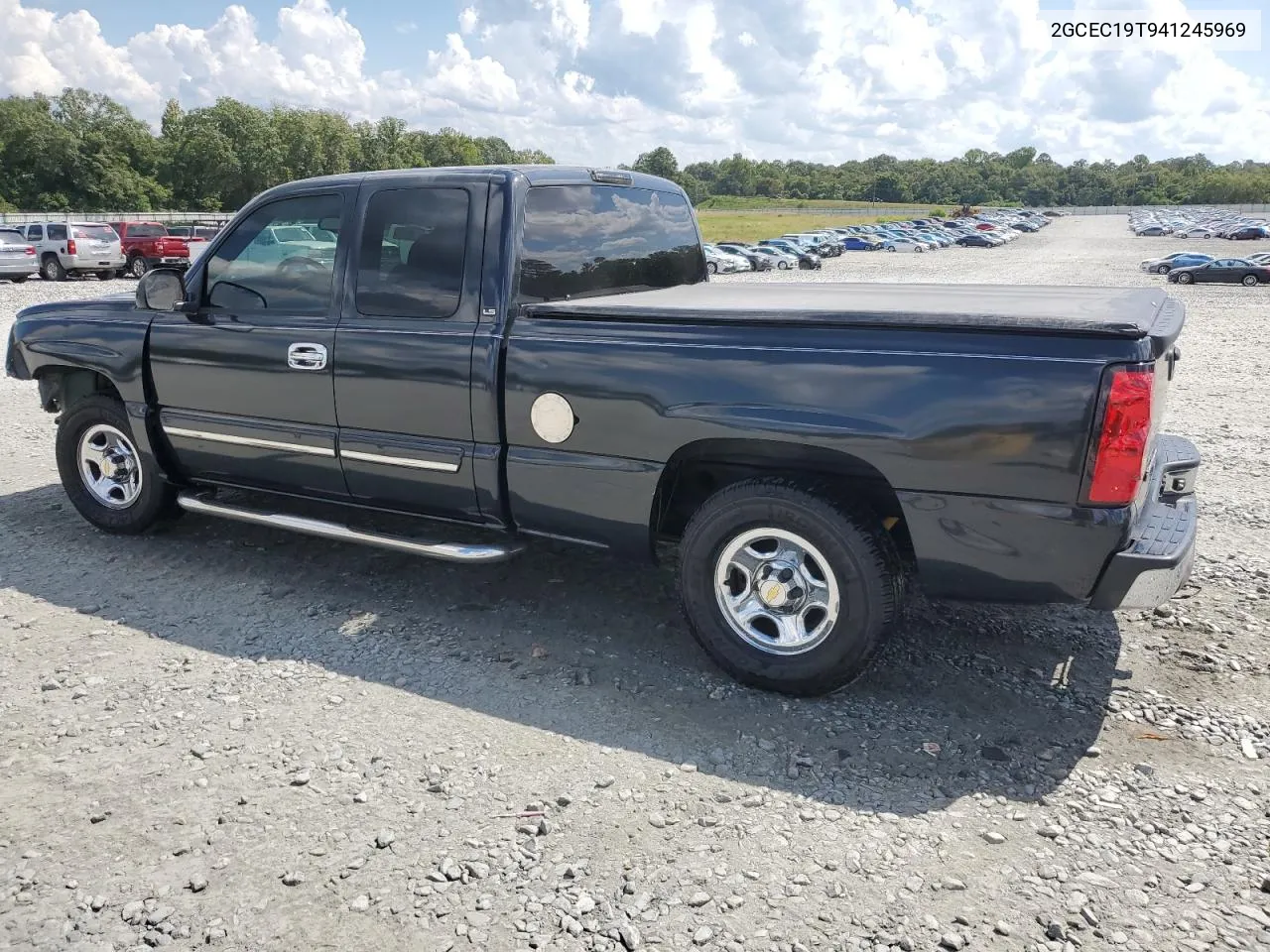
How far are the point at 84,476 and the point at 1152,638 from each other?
575 centimetres

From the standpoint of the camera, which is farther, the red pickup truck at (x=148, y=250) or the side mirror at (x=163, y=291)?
the red pickup truck at (x=148, y=250)

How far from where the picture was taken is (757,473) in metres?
4.04

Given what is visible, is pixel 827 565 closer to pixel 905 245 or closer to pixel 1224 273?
pixel 1224 273

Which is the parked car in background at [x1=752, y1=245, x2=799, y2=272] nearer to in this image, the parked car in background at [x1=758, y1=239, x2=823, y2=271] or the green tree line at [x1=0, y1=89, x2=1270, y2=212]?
the parked car in background at [x1=758, y1=239, x2=823, y2=271]

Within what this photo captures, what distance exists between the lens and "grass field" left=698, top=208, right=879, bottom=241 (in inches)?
3076

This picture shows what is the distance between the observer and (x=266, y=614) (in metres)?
4.75

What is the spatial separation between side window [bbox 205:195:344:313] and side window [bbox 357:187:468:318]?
23 cm

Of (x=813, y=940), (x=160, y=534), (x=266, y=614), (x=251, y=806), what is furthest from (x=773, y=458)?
(x=160, y=534)

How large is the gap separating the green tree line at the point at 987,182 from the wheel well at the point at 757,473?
6310 inches

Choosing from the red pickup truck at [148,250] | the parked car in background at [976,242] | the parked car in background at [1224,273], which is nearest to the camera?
the red pickup truck at [148,250]

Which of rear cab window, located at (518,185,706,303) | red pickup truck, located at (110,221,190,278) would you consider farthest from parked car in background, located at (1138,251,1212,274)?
rear cab window, located at (518,185,706,303)

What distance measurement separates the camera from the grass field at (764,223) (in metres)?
78.1

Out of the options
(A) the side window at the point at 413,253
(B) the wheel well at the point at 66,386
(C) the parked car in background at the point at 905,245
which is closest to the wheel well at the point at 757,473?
(A) the side window at the point at 413,253

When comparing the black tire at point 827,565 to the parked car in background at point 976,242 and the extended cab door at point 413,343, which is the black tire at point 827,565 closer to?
the extended cab door at point 413,343
